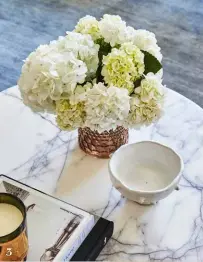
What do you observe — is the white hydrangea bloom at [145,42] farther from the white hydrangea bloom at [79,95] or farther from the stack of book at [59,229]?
the stack of book at [59,229]

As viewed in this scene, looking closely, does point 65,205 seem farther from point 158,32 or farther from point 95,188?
point 158,32

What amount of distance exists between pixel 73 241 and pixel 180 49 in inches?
63.3

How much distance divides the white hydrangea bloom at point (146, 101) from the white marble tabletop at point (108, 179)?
0.16 metres

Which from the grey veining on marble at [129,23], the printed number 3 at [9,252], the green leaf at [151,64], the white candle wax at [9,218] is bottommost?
the grey veining on marble at [129,23]

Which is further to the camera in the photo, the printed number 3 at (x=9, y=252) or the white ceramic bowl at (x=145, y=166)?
the white ceramic bowl at (x=145, y=166)

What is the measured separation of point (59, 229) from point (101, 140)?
26 cm

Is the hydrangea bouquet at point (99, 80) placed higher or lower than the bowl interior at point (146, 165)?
higher

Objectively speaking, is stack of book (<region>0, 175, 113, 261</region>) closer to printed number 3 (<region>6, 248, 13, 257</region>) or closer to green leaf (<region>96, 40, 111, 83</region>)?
printed number 3 (<region>6, 248, 13, 257</region>)

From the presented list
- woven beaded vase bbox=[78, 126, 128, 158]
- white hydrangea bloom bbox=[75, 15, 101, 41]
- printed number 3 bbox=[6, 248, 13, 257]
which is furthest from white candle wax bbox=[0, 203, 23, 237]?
white hydrangea bloom bbox=[75, 15, 101, 41]

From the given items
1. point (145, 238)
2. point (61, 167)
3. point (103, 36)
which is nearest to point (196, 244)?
point (145, 238)

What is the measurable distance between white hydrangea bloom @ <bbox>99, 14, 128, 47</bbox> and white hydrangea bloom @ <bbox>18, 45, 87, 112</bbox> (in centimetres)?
10

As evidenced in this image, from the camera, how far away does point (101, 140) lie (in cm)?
119

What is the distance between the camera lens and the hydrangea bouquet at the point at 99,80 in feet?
3.45

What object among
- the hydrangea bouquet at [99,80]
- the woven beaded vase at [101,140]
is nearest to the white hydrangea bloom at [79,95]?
the hydrangea bouquet at [99,80]
